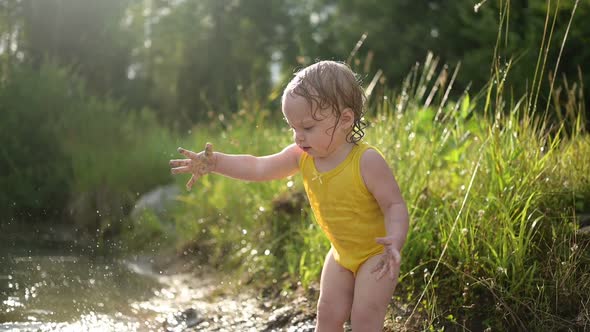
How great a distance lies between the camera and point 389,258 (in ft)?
7.82

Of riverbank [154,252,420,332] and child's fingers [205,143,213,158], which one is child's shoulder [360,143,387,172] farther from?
riverbank [154,252,420,332]

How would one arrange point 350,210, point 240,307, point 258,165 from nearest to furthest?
point 350,210 < point 258,165 < point 240,307

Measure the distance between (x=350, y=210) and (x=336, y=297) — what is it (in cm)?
38

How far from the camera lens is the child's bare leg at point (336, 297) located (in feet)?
9.04

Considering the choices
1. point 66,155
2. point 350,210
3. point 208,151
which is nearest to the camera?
point 350,210

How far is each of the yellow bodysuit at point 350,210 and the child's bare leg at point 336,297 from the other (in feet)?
0.17

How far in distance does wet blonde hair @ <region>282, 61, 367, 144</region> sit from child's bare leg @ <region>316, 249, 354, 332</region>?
0.58 meters

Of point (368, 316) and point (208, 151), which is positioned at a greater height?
point (208, 151)

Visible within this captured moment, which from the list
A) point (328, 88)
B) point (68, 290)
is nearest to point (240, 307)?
A: point (68, 290)

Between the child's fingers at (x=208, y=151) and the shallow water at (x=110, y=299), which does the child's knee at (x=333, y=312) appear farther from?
the shallow water at (x=110, y=299)

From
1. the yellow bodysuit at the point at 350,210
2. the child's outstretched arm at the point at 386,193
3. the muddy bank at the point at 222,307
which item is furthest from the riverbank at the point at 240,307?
the child's outstretched arm at the point at 386,193

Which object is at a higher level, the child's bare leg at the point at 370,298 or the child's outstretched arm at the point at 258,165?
the child's outstretched arm at the point at 258,165

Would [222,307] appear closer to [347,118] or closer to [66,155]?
[347,118]

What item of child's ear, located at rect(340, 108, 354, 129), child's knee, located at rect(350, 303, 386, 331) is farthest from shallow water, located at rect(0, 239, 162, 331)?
child's ear, located at rect(340, 108, 354, 129)
